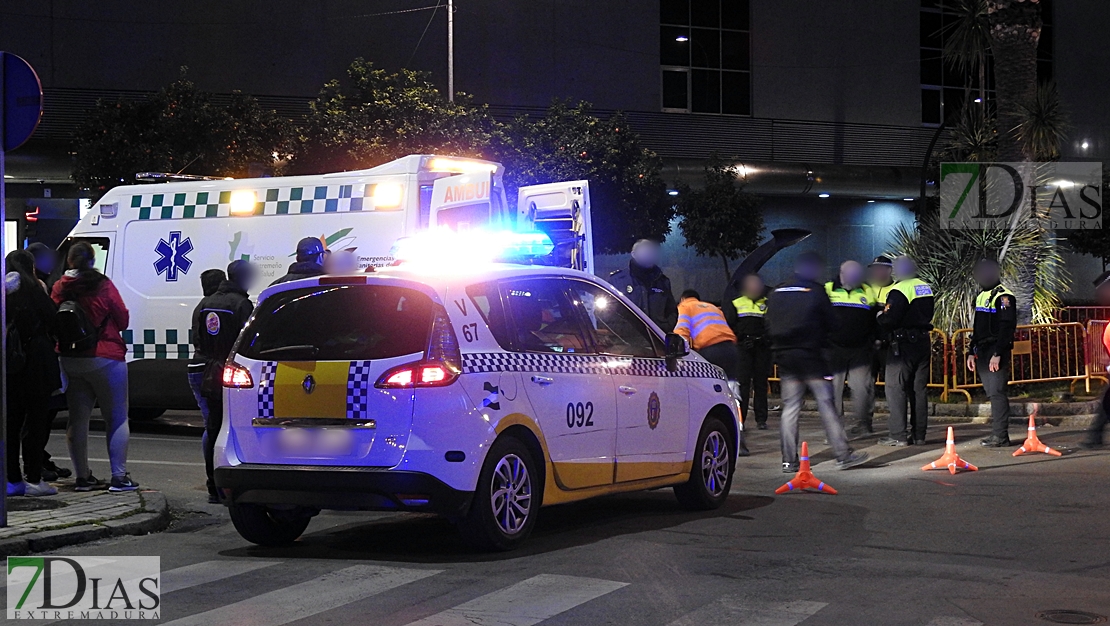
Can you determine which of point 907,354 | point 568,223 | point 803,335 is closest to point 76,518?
point 803,335

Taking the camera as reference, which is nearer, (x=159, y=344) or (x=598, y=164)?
(x=159, y=344)

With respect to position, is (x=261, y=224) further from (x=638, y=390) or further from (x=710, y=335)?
(x=638, y=390)

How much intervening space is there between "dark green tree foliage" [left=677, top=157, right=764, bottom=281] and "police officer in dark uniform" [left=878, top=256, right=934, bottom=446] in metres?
25.1

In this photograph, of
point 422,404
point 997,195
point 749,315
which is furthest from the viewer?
point 997,195

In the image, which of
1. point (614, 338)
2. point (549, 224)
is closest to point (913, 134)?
point (549, 224)

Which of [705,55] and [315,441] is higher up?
[705,55]

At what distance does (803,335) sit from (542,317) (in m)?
3.36

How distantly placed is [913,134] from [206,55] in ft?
77.2

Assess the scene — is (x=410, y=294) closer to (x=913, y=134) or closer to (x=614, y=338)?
(x=614, y=338)

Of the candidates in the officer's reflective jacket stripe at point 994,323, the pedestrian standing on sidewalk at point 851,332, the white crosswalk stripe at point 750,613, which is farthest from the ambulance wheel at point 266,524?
the officer's reflective jacket stripe at point 994,323

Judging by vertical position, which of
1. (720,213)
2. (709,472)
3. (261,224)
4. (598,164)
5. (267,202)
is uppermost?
(598,164)

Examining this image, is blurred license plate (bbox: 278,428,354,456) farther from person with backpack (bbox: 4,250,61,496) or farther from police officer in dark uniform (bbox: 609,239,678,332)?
police officer in dark uniform (bbox: 609,239,678,332)

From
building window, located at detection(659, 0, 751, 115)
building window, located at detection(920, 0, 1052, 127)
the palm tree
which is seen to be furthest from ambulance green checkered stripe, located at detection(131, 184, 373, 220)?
building window, located at detection(920, 0, 1052, 127)

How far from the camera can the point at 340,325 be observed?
23.8 feet
